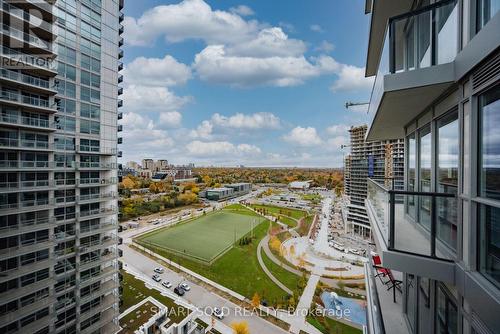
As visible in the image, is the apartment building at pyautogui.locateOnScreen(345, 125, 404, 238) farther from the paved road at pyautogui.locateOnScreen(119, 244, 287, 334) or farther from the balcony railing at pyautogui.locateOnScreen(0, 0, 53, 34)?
the balcony railing at pyautogui.locateOnScreen(0, 0, 53, 34)

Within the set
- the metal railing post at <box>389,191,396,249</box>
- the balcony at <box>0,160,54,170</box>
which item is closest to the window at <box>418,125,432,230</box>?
the metal railing post at <box>389,191,396,249</box>

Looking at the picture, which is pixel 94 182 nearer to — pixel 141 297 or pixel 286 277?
pixel 141 297

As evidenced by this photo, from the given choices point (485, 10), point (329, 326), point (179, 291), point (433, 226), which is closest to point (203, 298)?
point (179, 291)

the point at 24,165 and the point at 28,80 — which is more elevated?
the point at 28,80

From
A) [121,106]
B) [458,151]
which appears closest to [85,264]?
[121,106]

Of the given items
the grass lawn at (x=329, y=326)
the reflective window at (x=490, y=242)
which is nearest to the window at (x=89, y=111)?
the reflective window at (x=490, y=242)

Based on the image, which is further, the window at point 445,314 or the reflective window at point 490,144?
the window at point 445,314

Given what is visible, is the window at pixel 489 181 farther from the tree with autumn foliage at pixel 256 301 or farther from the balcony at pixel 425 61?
the tree with autumn foliage at pixel 256 301
